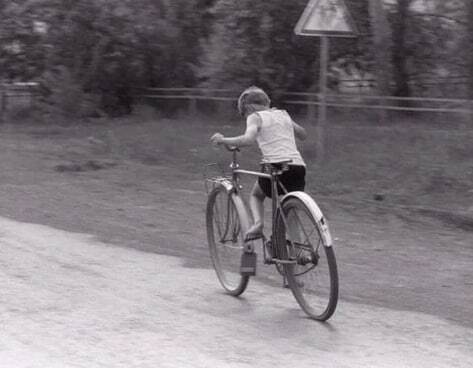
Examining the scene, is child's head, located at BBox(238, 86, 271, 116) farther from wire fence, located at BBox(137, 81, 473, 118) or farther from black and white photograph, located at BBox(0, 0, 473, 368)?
wire fence, located at BBox(137, 81, 473, 118)

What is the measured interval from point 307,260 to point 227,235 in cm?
122

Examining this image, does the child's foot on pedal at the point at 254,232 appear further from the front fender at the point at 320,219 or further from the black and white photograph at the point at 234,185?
the front fender at the point at 320,219

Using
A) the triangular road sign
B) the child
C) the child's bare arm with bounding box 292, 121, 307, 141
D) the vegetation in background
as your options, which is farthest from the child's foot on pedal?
the vegetation in background

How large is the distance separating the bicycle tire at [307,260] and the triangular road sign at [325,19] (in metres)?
7.23

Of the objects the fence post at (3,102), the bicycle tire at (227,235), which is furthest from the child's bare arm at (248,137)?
the fence post at (3,102)

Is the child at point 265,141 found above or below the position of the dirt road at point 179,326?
above

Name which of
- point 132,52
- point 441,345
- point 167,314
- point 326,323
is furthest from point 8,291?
point 132,52

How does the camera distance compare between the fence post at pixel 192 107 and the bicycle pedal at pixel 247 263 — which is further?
the fence post at pixel 192 107

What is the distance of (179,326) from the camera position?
24.1ft

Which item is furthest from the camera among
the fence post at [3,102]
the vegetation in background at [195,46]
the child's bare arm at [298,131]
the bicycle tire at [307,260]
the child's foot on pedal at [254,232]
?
the fence post at [3,102]

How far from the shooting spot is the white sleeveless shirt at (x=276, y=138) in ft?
26.5

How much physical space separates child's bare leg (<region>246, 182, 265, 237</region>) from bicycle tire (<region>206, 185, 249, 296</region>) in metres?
0.08

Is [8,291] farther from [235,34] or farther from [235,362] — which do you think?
[235,34]

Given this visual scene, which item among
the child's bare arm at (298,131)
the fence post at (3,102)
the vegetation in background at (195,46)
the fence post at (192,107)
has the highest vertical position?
the child's bare arm at (298,131)
